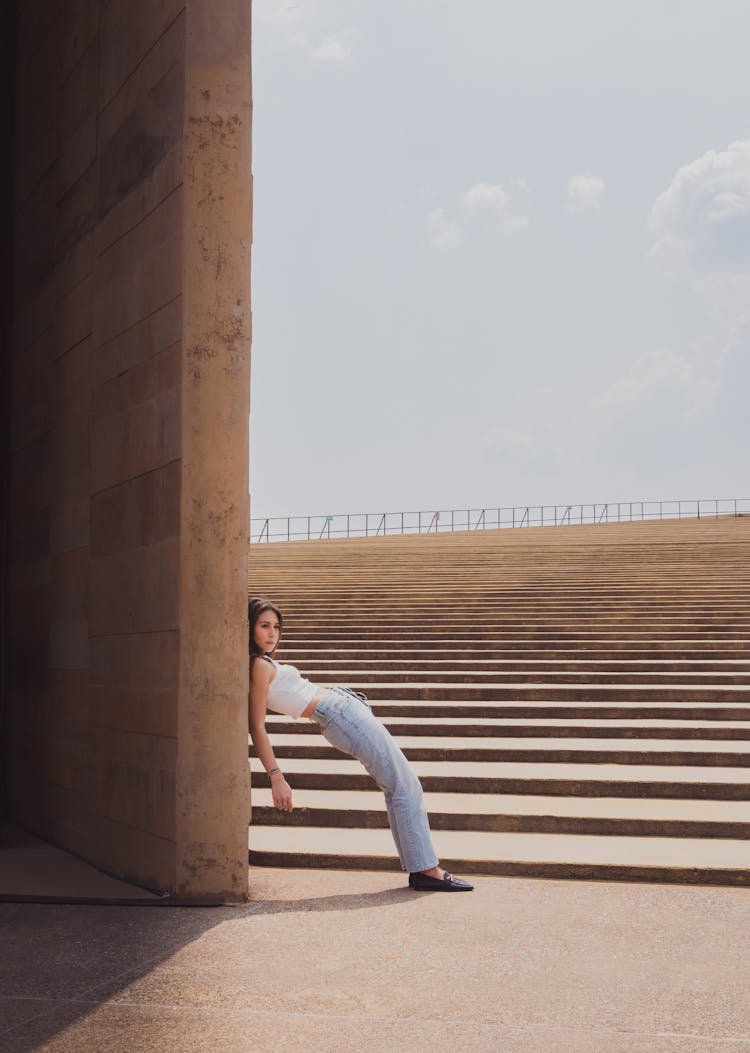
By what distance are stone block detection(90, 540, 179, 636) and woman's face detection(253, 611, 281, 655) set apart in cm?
37

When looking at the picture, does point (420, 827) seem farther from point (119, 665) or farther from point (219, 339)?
point (219, 339)

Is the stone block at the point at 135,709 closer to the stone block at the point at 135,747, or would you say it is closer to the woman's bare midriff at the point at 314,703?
the stone block at the point at 135,747

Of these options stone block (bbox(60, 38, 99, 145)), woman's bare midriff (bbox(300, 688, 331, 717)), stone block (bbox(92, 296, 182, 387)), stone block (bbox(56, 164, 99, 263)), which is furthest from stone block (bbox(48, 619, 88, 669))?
stone block (bbox(60, 38, 99, 145))

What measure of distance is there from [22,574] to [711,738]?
4778mm

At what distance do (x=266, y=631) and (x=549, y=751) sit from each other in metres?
2.99

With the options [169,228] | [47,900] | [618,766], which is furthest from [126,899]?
[618,766]

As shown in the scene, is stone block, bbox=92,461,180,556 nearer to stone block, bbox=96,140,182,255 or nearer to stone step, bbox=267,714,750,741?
stone block, bbox=96,140,182,255

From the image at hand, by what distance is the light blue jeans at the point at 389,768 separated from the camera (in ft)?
16.8

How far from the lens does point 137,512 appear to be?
5633 millimetres

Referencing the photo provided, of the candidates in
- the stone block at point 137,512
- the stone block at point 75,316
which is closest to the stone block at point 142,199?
the stone block at point 75,316

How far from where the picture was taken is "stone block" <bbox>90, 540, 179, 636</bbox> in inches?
206

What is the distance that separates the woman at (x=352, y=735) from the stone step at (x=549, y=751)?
2.51m

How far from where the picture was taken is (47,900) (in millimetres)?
5031

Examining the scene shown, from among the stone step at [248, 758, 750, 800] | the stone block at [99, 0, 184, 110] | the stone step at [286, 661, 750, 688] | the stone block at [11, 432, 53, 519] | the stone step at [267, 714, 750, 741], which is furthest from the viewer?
the stone step at [286, 661, 750, 688]
